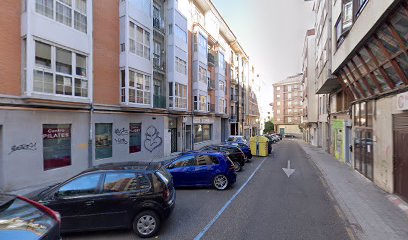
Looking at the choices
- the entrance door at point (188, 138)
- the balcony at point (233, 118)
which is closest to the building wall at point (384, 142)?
the entrance door at point (188, 138)

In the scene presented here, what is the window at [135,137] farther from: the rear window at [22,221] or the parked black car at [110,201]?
the rear window at [22,221]

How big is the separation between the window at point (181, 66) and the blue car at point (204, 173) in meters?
13.5

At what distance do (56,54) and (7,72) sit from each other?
2075mm

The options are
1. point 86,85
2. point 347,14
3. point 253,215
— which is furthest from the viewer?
point 347,14

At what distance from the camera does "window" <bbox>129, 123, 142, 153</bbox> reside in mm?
16450

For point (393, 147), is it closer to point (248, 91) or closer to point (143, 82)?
point (143, 82)

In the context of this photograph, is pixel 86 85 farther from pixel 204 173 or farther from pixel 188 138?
pixel 188 138

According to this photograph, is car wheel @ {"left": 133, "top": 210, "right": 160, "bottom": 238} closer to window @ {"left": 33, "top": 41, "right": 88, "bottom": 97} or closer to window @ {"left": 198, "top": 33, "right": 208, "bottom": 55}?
window @ {"left": 33, "top": 41, "right": 88, "bottom": 97}

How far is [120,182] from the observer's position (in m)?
5.46

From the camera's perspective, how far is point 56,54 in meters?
11.0

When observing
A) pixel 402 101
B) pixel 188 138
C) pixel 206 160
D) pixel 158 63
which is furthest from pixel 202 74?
pixel 402 101

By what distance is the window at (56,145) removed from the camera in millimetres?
10891

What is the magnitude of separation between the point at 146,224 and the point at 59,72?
882 cm

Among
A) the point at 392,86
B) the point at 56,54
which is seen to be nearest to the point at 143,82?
the point at 56,54
